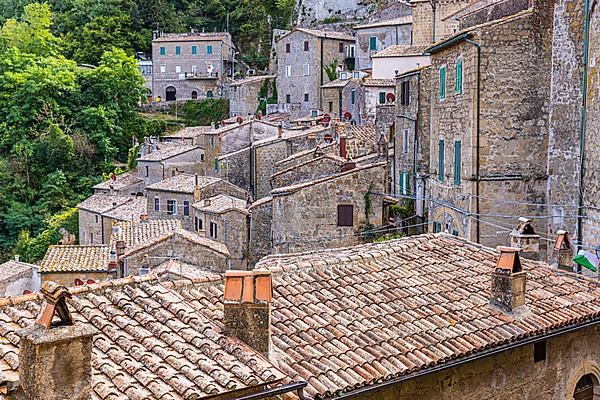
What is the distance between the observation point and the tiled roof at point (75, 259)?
2759 cm

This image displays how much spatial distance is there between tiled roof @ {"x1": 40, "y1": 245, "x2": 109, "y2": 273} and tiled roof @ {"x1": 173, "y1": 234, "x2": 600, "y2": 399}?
17.7 meters

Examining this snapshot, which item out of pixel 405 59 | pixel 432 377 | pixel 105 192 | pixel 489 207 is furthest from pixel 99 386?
pixel 105 192

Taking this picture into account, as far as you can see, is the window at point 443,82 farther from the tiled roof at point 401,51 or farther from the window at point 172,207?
the tiled roof at point 401,51

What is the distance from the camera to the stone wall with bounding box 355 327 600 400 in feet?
30.0

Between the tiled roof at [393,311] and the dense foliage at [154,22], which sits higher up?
the dense foliage at [154,22]

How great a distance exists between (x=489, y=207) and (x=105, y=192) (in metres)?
32.9

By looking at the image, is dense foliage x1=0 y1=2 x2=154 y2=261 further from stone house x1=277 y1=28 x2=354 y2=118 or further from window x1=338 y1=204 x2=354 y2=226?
window x1=338 y1=204 x2=354 y2=226

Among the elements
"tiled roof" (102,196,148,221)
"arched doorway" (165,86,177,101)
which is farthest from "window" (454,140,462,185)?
"arched doorway" (165,86,177,101)

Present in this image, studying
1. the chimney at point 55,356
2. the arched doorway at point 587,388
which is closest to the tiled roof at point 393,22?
the arched doorway at point 587,388

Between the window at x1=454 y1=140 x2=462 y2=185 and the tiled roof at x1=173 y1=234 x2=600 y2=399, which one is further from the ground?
the window at x1=454 y1=140 x2=462 y2=185

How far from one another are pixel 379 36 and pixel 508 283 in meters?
48.7

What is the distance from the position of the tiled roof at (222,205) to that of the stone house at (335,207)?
783 cm

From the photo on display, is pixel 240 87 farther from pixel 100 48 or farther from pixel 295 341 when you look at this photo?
pixel 295 341

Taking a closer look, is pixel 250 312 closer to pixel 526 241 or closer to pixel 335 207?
pixel 526 241
